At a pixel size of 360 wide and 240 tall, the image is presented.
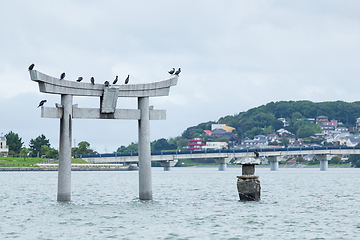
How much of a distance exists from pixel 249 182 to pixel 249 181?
0.15 m

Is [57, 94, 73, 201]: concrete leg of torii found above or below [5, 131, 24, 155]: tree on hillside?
below

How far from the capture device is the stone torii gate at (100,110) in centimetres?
3559

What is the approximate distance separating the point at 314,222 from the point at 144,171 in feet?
38.8

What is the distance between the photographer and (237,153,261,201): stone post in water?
129 feet

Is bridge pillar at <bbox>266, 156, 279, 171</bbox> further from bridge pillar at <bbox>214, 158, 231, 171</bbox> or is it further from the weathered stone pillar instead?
the weathered stone pillar

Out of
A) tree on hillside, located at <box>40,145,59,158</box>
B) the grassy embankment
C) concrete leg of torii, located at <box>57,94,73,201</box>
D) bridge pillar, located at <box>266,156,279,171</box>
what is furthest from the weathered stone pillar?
tree on hillside, located at <box>40,145,59,158</box>

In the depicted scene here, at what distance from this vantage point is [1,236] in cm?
2645

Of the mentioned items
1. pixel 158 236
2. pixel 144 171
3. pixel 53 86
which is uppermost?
pixel 53 86

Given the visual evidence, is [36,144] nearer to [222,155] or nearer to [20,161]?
[20,161]

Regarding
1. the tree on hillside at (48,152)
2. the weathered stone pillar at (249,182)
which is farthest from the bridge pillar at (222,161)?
the weathered stone pillar at (249,182)

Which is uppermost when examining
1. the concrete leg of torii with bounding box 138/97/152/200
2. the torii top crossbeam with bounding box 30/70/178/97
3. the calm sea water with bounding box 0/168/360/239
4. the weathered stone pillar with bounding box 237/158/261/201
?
the torii top crossbeam with bounding box 30/70/178/97

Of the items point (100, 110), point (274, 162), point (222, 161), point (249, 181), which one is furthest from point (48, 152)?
point (100, 110)

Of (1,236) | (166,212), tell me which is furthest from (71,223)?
(166,212)

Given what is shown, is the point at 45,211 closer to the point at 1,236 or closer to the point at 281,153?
the point at 1,236
